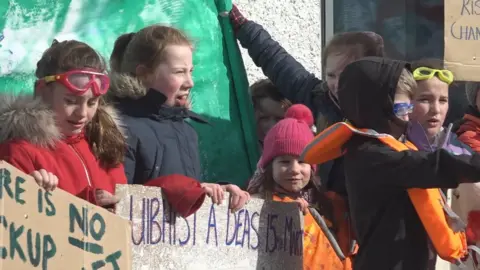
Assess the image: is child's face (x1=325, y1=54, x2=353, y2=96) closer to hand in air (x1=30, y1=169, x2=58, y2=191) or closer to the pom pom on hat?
the pom pom on hat

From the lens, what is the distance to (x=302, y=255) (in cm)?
493

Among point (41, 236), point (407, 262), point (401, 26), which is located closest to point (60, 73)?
point (41, 236)

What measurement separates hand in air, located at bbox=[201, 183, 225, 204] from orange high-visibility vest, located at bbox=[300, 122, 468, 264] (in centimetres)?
35

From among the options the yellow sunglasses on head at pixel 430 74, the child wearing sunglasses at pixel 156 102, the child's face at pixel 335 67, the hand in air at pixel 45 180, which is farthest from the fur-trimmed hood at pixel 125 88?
the hand in air at pixel 45 180

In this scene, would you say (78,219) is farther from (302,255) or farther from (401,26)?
(401,26)

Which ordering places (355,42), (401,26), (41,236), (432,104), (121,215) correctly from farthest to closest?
1. (401,26)
2. (355,42)
3. (432,104)
4. (121,215)
5. (41,236)

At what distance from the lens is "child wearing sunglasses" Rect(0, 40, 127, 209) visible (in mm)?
4141

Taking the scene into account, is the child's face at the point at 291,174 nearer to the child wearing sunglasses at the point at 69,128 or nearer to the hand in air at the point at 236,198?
the hand in air at the point at 236,198

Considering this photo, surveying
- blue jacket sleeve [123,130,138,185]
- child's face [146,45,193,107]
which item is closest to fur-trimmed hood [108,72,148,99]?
child's face [146,45,193,107]

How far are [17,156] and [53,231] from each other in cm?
60

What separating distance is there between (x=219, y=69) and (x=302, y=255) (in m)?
1.38

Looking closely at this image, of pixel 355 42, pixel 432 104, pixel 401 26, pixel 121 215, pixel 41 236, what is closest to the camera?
pixel 41 236

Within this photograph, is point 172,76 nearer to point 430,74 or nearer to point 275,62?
point 275,62

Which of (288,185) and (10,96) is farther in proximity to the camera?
(288,185)
